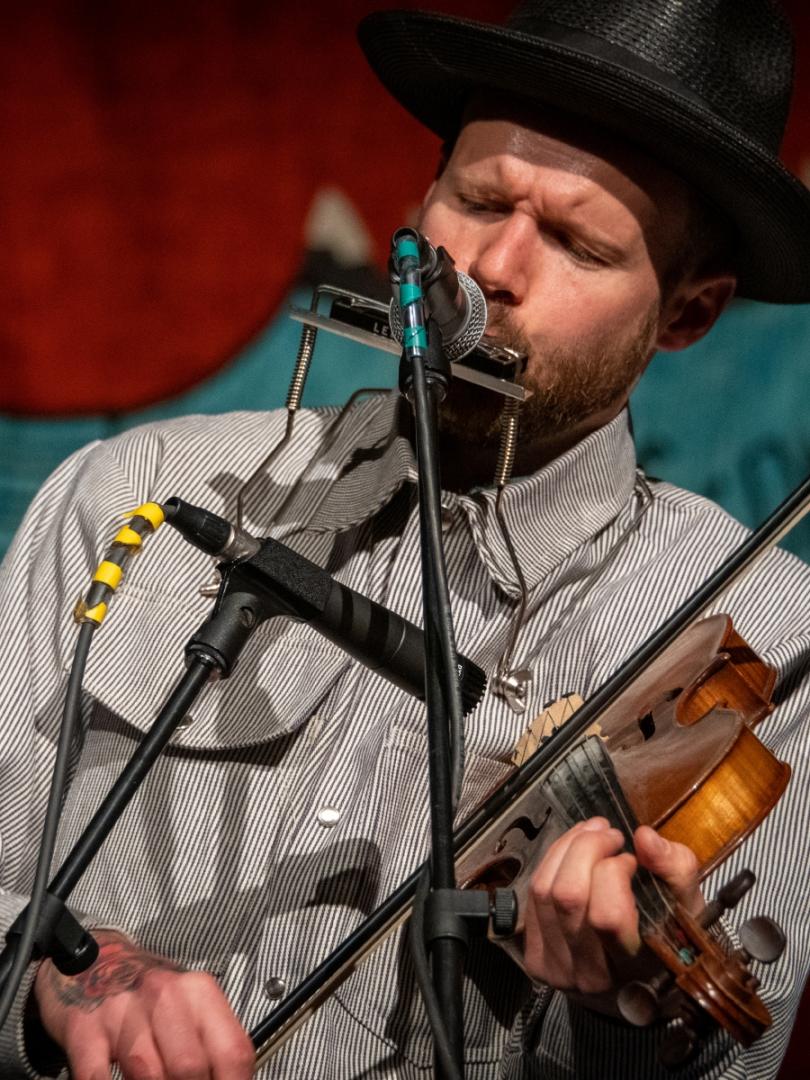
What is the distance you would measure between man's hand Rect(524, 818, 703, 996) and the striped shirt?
275 mm

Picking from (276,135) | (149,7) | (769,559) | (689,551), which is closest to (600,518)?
(689,551)

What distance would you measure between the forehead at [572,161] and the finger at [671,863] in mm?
1098

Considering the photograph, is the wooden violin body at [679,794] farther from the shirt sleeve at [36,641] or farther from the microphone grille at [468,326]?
the shirt sleeve at [36,641]

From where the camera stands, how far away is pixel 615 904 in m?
1.22

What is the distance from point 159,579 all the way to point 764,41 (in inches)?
51.0

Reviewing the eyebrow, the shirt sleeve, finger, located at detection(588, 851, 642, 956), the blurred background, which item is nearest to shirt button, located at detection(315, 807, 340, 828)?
the shirt sleeve

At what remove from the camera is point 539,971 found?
1.34 m

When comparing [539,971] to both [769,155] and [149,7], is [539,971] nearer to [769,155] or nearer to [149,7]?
[769,155]

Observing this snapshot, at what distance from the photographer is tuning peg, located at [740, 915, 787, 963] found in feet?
3.90

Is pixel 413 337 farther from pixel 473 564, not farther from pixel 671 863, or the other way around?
pixel 473 564

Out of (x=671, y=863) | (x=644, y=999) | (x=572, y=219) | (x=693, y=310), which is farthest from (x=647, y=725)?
(x=693, y=310)

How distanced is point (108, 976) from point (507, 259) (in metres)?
1.16

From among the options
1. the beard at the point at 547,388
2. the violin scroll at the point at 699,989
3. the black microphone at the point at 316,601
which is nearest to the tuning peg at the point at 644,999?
the violin scroll at the point at 699,989

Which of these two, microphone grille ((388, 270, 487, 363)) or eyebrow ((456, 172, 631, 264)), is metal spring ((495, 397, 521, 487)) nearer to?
eyebrow ((456, 172, 631, 264))
